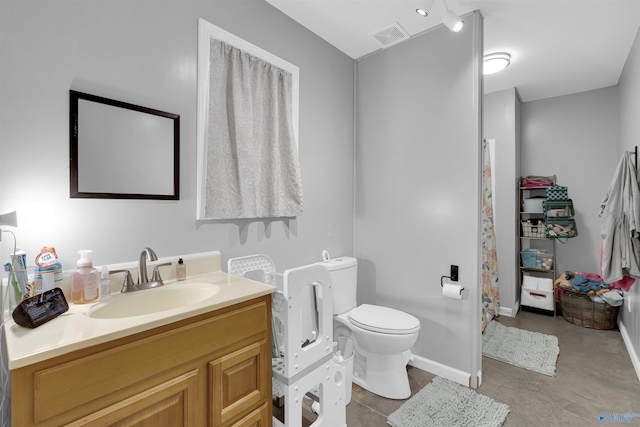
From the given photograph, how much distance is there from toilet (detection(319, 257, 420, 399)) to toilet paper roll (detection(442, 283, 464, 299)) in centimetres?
32

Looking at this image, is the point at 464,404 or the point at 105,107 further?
the point at 464,404

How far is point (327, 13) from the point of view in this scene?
2131 millimetres

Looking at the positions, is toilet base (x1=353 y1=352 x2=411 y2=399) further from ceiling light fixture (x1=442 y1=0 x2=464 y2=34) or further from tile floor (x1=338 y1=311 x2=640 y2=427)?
ceiling light fixture (x1=442 y1=0 x2=464 y2=34)

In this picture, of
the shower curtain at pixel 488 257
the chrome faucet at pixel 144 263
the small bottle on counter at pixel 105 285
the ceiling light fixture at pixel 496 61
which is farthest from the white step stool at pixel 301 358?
the ceiling light fixture at pixel 496 61

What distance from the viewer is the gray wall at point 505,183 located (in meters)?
3.50

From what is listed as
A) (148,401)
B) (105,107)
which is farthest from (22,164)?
(148,401)

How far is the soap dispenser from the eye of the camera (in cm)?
116

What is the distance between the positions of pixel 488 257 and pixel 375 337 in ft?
6.33

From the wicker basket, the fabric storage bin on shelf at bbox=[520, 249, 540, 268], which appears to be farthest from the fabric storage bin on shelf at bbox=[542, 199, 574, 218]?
the wicker basket

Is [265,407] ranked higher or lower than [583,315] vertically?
higher

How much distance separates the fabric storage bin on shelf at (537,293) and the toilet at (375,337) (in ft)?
7.28

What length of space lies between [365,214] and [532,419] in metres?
1.74

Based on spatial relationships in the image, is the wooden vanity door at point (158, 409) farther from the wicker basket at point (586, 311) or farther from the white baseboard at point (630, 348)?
the wicker basket at point (586, 311)

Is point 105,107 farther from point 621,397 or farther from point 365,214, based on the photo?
point 621,397
